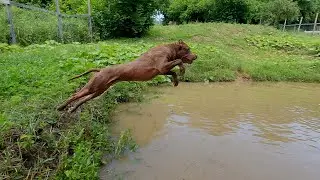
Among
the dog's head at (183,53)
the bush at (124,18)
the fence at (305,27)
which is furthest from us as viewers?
the fence at (305,27)

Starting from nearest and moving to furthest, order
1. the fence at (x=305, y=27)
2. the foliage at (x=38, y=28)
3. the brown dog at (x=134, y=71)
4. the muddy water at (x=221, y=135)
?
the brown dog at (x=134, y=71) < the muddy water at (x=221, y=135) < the foliage at (x=38, y=28) < the fence at (x=305, y=27)

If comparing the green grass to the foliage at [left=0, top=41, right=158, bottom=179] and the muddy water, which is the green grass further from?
the muddy water

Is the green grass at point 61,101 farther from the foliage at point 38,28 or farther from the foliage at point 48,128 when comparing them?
the foliage at point 38,28

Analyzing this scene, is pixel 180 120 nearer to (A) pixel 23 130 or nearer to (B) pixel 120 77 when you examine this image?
(B) pixel 120 77

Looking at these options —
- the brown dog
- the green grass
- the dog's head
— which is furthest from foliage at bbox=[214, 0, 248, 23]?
the brown dog

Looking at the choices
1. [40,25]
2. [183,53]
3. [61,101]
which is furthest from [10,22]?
[183,53]

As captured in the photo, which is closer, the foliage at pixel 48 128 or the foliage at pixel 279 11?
the foliage at pixel 48 128

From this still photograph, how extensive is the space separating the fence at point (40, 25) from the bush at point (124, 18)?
757 mm

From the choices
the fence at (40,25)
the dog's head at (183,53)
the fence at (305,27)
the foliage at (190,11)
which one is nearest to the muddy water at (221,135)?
the dog's head at (183,53)

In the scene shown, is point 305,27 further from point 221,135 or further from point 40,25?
point 221,135

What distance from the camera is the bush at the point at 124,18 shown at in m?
15.3

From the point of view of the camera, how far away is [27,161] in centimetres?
320

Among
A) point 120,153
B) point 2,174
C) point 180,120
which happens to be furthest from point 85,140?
point 180,120

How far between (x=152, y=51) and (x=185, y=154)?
153 centimetres
